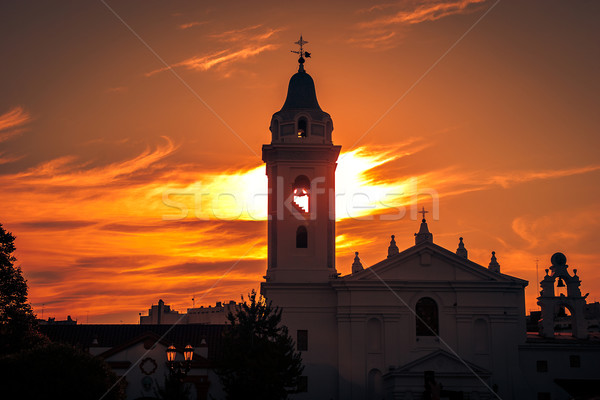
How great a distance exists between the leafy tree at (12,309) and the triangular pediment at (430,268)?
21005mm

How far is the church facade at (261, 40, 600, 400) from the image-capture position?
164 ft

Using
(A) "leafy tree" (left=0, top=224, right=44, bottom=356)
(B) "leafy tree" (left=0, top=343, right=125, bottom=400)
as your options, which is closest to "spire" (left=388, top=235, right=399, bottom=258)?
(A) "leafy tree" (left=0, top=224, right=44, bottom=356)

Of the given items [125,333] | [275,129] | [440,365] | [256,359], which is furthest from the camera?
[125,333]

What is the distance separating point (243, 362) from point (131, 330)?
18708 millimetres

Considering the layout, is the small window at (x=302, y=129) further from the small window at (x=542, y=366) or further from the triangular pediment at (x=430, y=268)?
the small window at (x=542, y=366)

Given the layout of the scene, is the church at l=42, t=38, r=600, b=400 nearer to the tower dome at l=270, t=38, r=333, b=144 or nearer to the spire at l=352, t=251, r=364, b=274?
the tower dome at l=270, t=38, r=333, b=144

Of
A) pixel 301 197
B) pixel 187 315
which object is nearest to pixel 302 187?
pixel 301 197

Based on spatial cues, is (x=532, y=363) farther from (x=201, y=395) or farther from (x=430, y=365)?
(x=201, y=395)

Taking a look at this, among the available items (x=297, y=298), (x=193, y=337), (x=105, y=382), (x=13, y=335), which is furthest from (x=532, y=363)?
(x=13, y=335)

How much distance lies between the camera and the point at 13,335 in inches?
1715

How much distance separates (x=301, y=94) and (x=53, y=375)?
2721cm

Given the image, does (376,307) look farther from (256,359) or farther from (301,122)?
(301,122)

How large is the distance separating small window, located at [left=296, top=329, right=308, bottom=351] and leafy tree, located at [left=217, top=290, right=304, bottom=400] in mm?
4787

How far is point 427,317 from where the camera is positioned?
168 ft
